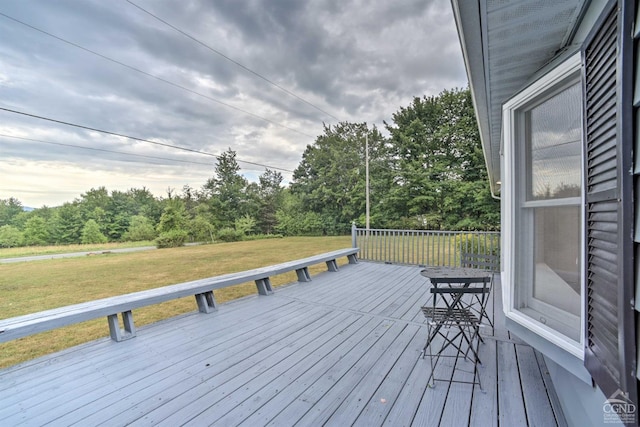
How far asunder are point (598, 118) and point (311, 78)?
10336 mm

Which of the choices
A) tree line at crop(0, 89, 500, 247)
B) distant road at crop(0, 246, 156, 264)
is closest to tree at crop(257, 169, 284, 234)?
tree line at crop(0, 89, 500, 247)

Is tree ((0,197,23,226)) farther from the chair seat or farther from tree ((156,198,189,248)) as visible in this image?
the chair seat

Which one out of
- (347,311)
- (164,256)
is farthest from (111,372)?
(164,256)

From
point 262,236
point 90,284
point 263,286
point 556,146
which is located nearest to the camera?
point 556,146

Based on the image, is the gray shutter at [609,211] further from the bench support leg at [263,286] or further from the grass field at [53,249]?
the grass field at [53,249]

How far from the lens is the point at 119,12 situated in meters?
5.50

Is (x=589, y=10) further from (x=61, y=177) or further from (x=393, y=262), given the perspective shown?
(x=61, y=177)

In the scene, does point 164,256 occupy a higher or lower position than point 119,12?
lower

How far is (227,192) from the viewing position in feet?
58.1

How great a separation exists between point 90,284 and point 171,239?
6.43 m

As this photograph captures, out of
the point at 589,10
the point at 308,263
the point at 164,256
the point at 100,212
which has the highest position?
the point at 589,10

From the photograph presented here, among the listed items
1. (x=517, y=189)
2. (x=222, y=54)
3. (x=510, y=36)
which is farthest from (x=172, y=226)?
(x=510, y=36)

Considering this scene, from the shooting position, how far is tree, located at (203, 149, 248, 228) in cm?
1714

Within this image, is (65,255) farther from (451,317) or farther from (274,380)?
(451,317)
